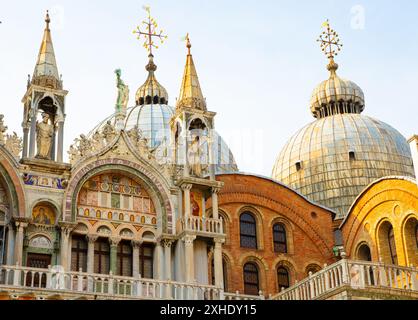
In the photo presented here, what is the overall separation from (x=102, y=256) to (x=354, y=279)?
8200mm

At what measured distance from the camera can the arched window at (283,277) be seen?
106ft

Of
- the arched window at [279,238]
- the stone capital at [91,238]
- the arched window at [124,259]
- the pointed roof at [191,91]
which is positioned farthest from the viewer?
the arched window at [279,238]

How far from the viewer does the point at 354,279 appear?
21.8 m

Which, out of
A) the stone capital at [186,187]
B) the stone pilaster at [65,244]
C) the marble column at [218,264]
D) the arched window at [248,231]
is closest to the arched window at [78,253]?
the stone pilaster at [65,244]

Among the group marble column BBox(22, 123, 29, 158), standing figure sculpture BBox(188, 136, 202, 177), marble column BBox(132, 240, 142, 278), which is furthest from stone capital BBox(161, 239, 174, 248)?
marble column BBox(22, 123, 29, 158)

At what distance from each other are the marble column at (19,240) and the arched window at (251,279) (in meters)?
10.6

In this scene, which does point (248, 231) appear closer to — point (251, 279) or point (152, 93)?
point (251, 279)

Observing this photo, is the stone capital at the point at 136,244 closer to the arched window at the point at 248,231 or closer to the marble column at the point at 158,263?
the marble column at the point at 158,263

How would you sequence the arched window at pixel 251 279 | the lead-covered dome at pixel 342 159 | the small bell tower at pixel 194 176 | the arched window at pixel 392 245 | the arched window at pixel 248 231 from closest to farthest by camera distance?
the small bell tower at pixel 194 176, the arched window at pixel 251 279, the arched window at pixel 392 245, the arched window at pixel 248 231, the lead-covered dome at pixel 342 159

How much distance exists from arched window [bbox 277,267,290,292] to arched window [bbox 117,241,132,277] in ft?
27.7

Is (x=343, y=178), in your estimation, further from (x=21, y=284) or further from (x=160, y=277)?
(x=21, y=284)

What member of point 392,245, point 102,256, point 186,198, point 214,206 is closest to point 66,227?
point 102,256

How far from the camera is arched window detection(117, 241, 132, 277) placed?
83.7 ft
